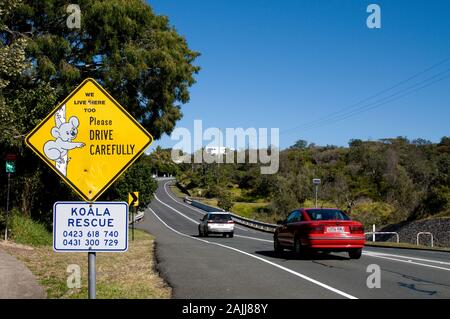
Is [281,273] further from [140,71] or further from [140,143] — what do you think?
[140,71]

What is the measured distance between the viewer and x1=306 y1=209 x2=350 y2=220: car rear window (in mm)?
15055

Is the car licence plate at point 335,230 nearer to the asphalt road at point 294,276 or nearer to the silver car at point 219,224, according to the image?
the asphalt road at point 294,276

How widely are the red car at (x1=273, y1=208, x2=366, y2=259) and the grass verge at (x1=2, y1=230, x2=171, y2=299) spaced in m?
4.18

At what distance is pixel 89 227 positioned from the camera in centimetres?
585

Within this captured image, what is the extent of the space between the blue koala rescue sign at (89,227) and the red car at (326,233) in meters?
9.41

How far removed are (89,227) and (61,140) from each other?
3.45 feet

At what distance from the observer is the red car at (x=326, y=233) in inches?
571

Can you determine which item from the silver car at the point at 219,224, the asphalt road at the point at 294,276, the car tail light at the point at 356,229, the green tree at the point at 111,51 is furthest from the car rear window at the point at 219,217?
the car tail light at the point at 356,229

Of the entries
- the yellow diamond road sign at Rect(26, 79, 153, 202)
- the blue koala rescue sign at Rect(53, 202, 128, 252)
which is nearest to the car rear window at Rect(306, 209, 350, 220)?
the yellow diamond road sign at Rect(26, 79, 153, 202)

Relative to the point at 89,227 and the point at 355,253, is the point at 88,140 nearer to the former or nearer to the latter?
the point at 89,227

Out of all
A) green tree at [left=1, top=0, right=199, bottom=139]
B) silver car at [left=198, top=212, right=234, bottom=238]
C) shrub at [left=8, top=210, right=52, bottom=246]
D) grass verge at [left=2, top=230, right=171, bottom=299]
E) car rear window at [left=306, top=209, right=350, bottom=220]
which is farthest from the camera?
silver car at [left=198, top=212, right=234, bottom=238]

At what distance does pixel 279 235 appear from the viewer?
55.6 ft

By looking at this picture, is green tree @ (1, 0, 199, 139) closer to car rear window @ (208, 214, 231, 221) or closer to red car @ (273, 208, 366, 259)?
car rear window @ (208, 214, 231, 221)

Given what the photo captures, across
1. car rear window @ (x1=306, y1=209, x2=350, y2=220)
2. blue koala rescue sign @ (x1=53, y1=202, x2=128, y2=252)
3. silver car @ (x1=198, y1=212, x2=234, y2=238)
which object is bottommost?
silver car @ (x1=198, y1=212, x2=234, y2=238)
